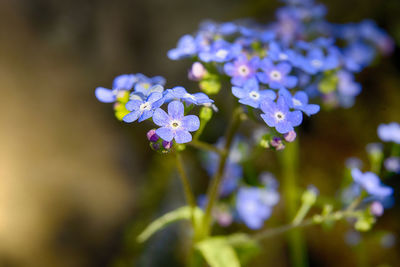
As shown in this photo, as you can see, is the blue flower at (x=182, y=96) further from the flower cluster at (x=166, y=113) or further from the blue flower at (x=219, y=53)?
the blue flower at (x=219, y=53)

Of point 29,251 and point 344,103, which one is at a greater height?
point 344,103

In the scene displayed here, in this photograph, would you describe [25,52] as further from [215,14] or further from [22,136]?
[215,14]

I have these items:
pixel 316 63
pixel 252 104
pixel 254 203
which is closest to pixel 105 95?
pixel 252 104

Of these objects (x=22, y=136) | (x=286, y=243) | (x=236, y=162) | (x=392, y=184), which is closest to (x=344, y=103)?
(x=236, y=162)

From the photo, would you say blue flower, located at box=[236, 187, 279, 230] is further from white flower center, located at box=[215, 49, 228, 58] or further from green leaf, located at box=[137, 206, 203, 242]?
white flower center, located at box=[215, 49, 228, 58]

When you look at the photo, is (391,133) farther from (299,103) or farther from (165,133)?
(165,133)

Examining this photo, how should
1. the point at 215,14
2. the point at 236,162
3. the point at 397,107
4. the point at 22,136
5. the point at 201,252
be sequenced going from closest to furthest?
the point at 201,252 → the point at 236,162 → the point at 22,136 → the point at 397,107 → the point at 215,14
